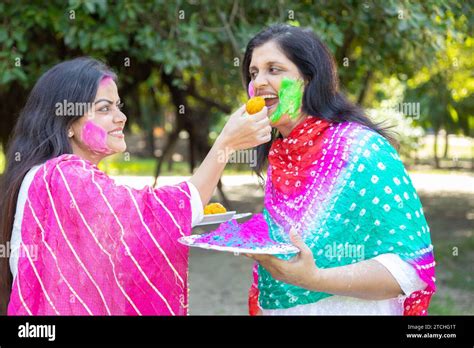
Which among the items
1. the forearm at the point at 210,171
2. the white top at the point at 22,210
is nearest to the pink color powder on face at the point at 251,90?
the forearm at the point at 210,171

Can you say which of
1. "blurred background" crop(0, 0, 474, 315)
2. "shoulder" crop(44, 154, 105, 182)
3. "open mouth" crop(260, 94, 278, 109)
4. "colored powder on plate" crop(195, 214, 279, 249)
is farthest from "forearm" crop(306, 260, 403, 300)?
"blurred background" crop(0, 0, 474, 315)

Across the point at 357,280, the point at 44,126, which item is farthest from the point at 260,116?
the point at 44,126

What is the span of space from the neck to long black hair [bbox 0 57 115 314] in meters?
0.72

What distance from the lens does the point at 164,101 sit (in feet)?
48.0

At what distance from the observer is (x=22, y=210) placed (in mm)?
2455

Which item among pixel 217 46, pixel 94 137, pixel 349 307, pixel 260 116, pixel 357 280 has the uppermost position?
pixel 217 46

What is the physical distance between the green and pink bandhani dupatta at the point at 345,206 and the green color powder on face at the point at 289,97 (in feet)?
0.25

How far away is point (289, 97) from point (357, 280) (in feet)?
2.51

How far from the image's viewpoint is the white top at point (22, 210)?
7.95 feet

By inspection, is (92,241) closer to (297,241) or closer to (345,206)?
(297,241)

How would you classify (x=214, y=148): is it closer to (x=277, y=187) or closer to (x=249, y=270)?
(x=277, y=187)

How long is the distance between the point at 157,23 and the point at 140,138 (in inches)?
1211

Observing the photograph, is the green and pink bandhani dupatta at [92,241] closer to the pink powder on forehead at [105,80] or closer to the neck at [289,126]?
the pink powder on forehead at [105,80]
